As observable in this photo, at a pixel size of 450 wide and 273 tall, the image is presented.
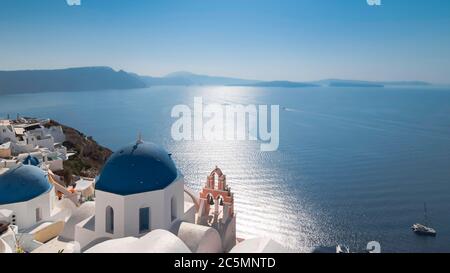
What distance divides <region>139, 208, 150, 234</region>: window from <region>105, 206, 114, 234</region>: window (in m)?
0.91

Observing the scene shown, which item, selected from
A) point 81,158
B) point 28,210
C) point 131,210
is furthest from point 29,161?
point 81,158

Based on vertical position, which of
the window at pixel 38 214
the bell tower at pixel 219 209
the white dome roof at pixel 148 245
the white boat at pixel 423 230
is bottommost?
the white boat at pixel 423 230

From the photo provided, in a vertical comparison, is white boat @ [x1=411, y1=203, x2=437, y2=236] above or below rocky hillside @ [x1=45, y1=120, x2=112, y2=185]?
below

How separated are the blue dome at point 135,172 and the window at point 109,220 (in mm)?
701

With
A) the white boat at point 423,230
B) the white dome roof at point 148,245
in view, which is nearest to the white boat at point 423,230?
the white boat at point 423,230

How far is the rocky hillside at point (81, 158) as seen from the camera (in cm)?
3143

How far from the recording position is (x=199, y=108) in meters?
118

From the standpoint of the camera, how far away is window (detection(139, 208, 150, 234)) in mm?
11672

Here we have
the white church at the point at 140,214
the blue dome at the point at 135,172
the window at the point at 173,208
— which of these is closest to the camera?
the white church at the point at 140,214

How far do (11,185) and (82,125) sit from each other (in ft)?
237

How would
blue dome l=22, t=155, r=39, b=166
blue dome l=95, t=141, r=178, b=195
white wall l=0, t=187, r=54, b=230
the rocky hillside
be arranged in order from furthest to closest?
the rocky hillside < blue dome l=22, t=155, r=39, b=166 < white wall l=0, t=187, r=54, b=230 < blue dome l=95, t=141, r=178, b=195

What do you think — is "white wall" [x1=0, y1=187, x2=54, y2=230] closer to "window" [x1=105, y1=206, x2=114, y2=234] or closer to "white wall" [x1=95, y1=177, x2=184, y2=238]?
"white wall" [x1=95, y1=177, x2=184, y2=238]

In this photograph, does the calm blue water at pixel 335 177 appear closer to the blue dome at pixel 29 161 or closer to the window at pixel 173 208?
the blue dome at pixel 29 161

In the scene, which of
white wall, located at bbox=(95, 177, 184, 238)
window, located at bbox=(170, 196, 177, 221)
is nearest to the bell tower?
window, located at bbox=(170, 196, 177, 221)
